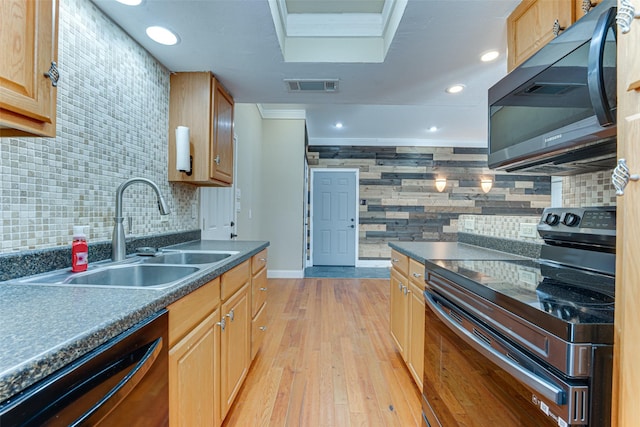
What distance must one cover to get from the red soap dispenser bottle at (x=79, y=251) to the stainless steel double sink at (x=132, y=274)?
0.03m

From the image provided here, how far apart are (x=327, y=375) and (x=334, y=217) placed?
4097mm

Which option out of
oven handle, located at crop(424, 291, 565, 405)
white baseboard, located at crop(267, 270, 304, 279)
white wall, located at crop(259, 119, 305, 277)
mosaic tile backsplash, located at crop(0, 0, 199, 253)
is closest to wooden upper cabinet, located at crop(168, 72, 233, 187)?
mosaic tile backsplash, located at crop(0, 0, 199, 253)

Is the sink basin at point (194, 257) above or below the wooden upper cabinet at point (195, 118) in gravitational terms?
below

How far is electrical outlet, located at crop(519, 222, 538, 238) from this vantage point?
62.8 inches

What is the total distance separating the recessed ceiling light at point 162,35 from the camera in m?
1.60

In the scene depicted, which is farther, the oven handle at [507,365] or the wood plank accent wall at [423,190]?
the wood plank accent wall at [423,190]

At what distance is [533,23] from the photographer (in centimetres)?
138

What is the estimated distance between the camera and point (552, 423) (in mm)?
675

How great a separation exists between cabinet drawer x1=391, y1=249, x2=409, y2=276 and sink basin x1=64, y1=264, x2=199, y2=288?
132 cm

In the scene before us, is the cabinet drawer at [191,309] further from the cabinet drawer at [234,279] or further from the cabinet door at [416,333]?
the cabinet door at [416,333]

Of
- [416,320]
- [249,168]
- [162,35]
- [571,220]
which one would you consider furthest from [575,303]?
[249,168]

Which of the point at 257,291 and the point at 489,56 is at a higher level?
the point at 489,56

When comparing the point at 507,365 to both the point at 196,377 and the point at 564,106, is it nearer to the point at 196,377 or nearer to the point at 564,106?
the point at 564,106

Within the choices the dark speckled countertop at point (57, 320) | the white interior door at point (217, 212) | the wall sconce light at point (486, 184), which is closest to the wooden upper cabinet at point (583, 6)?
the dark speckled countertop at point (57, 320)
